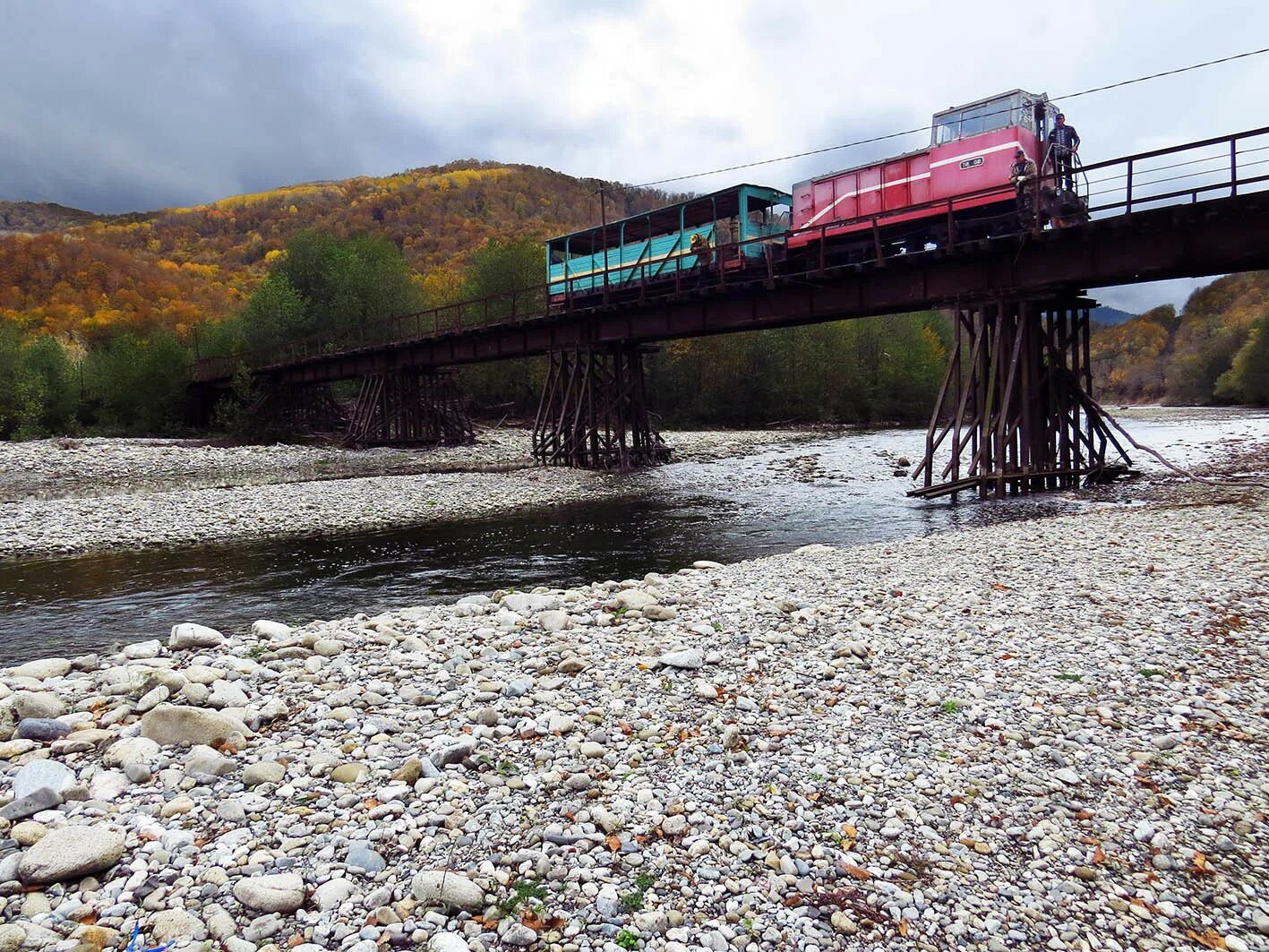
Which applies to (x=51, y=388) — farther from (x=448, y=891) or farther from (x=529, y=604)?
(x=448, y=891)

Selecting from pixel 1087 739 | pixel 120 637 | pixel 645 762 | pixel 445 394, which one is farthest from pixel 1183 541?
pixel 445 394

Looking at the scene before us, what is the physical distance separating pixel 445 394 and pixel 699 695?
4174cm

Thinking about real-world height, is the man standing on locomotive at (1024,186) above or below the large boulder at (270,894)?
above

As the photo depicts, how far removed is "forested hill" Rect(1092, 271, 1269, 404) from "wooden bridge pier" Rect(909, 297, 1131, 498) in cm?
7341

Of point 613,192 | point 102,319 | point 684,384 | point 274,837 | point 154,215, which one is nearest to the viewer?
point 274,837

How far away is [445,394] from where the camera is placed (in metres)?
45.3

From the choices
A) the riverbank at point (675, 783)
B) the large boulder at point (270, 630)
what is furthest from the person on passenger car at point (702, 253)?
the large boulder at point (270, 630)

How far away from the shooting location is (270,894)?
3.39m

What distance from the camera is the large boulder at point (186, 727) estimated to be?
501 cm

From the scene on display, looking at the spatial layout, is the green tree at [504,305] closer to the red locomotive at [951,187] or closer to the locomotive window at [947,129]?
the red locomotive at [951,187]

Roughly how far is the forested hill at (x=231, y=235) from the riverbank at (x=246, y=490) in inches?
1377

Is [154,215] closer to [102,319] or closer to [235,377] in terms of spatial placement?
[102,319]

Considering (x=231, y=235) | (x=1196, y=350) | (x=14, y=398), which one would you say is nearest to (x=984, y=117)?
(x=14, y=398)

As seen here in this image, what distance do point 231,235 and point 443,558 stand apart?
401 ft
